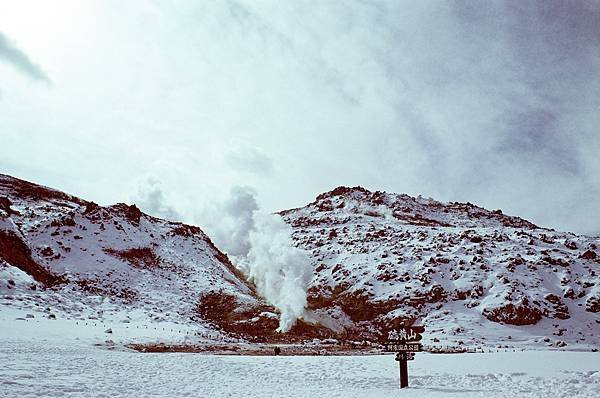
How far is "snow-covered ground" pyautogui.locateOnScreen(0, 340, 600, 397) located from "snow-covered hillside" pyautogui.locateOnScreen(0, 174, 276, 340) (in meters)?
16.4

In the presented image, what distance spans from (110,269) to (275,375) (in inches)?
1682

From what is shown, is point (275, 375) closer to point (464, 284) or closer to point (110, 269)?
point (110, 269)

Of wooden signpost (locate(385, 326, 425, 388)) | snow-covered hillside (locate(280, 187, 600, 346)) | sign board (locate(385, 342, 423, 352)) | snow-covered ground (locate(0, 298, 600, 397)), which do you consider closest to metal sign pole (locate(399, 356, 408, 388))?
wooden signpost (locate(385, 326, 425, 388))

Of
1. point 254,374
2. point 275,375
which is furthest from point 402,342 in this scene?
A: point 254,374

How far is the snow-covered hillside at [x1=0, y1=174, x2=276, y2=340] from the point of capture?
41.4m

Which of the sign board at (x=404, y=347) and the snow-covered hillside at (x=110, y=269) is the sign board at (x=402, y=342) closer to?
the sign board at (x=404, y=347)

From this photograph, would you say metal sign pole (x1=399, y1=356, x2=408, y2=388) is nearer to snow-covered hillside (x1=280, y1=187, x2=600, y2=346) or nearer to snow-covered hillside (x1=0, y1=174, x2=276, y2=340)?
snow-covered hillside (x1=0, y1=174, x2=276, y2=340)

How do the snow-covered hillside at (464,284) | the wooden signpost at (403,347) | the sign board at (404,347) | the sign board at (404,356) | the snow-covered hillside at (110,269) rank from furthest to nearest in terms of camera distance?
the snow-covered hillside at (464,284)
the snow-covered hillside at (110,269)
the sign board at (404,347)
the sign board at (404,356)
the wooden signpost at (403,347)

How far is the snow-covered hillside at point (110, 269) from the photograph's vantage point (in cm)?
4144

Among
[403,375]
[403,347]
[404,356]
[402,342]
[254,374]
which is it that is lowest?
[254,374]

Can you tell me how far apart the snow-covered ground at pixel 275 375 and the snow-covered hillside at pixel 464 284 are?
29.2 metres

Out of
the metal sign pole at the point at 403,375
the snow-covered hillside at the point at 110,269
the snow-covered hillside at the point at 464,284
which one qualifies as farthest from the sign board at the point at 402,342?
the snow-covered hillside at the point at 464,284

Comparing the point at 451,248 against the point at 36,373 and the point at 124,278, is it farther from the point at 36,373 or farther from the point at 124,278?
the point at 36,373

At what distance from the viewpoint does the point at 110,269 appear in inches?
2221
